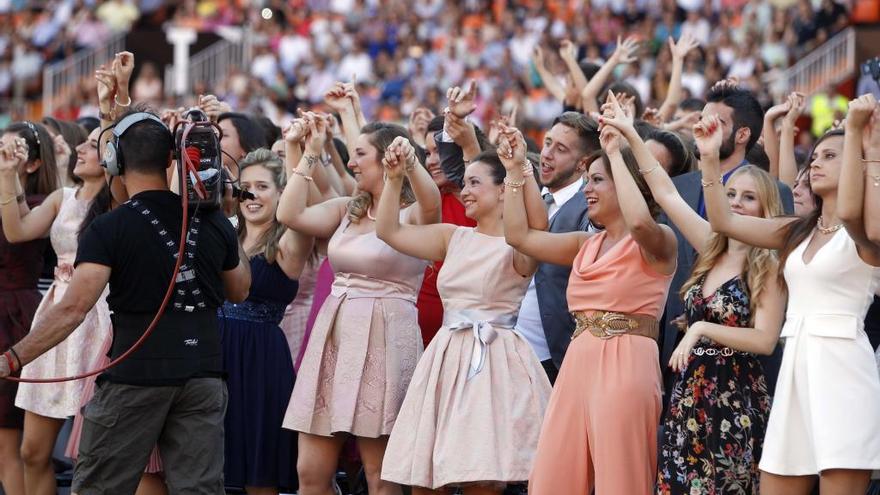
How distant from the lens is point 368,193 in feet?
23.9

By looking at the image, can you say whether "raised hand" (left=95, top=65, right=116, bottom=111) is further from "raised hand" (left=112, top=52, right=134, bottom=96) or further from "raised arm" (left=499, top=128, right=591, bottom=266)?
"raised arm" (left=499, top=128, right=591, bottom=266)

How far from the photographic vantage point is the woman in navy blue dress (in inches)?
287

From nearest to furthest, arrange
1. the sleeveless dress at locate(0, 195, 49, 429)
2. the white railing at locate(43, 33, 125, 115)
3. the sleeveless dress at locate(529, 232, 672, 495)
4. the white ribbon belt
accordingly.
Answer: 1. the sleeveless dress at locate(529, 232, 672, 495)
2. the white ribbon belt
3. the sleeveless dress at locate(0, 195, 49, 429)
4. the white railing at locate(43, 33, 125, 115)

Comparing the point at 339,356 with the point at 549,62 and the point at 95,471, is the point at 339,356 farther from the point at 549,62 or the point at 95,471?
the point at 549,62

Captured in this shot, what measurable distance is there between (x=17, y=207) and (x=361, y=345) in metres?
2.06

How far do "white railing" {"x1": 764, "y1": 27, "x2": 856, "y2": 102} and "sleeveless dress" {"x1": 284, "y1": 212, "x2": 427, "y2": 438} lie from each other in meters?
13.9

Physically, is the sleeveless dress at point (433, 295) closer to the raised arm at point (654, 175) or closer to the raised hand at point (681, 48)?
the raised arm at point (654, 175)

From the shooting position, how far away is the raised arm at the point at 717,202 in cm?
589

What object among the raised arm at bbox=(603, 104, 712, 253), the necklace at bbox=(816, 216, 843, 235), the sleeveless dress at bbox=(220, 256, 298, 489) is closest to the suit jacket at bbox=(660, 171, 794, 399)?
the raised arm at bbox=(603, 104, 712, 253)

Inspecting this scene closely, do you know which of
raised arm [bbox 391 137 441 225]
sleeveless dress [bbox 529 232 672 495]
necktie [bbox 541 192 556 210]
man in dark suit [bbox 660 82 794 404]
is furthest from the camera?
necktie [bbox 541 192 556 210]

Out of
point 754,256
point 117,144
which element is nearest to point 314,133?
point 117,144

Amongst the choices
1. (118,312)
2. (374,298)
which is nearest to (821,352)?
(374,298)

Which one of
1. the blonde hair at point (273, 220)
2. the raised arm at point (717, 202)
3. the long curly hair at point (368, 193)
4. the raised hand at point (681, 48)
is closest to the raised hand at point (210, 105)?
the blonde hair at point (273, 220)

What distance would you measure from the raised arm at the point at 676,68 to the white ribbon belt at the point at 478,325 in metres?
2.50
